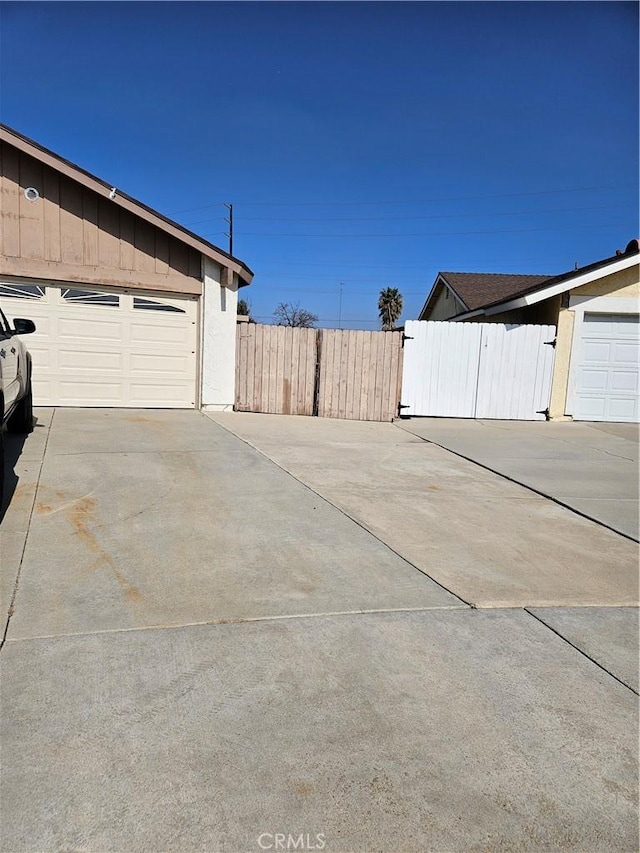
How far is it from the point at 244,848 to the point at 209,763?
0.38 m

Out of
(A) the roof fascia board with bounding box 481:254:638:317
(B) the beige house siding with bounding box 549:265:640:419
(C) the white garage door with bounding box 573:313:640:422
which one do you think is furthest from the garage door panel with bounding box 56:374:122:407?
(C) the white garage door with bounding box 573:313:640:422

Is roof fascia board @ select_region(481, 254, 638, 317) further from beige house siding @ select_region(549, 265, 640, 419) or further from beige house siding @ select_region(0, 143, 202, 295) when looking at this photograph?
beige house siding @ select_region(0, 143, 202, 295)

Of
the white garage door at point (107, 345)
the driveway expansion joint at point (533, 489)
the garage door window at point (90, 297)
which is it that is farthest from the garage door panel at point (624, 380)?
the garage door window at point (90, 297)

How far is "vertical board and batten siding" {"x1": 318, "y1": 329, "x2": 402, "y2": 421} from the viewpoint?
11742 millimetres

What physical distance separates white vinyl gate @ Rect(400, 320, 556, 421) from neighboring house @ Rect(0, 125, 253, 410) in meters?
3.81

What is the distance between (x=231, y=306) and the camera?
11.6 metres

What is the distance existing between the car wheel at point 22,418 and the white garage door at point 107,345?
324cm

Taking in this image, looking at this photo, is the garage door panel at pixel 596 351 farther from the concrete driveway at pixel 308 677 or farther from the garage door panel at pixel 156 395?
the garage door panel at pixel 156 395

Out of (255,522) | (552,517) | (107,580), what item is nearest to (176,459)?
(255,522)

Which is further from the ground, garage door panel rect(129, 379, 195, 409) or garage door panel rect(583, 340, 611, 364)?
garage door panel rect(583, 340, 611, 364)

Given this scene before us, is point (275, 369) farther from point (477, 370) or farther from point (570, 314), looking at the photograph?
point (570, 314)

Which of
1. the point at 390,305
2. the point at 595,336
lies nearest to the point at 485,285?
the point at 595,336

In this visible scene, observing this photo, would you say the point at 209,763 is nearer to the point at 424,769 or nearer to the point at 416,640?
the point at 424,769

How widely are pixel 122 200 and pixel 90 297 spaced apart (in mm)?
1845
